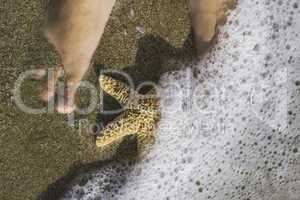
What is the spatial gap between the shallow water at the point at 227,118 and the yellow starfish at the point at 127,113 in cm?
12

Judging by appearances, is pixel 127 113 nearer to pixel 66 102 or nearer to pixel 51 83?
pixel 66 102

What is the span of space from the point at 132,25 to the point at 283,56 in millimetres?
910

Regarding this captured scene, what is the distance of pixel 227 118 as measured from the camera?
2.76 m

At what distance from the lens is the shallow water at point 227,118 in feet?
8.89

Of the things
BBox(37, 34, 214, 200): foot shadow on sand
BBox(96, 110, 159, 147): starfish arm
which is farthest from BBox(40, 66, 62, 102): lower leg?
BBox(96, 110, 159, 147): starfish arm

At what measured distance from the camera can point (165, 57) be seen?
2.63 metres

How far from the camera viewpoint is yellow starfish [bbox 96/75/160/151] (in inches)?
100

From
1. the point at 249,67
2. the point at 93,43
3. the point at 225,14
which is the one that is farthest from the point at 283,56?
the point at 93,43

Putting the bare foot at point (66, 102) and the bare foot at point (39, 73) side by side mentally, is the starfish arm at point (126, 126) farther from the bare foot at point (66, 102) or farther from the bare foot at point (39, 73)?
the bare foot at point (39, 73)

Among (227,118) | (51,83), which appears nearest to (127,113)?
(51,83)

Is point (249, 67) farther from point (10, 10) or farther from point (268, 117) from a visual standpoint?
point (10, 10)

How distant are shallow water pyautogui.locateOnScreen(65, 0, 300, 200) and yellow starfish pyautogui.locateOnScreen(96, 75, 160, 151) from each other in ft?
0.38

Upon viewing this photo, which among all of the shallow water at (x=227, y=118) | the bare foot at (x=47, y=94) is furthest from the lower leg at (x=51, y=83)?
the shallow water at (x=227, y=118)

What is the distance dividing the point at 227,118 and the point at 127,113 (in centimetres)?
61
